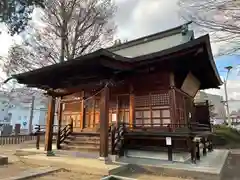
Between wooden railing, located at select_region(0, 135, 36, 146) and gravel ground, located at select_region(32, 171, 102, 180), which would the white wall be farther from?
wooden railing, located at select_region(0, 135, 36, 146)

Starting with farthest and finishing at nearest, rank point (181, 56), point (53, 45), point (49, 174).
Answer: point (53, 45)
point (181, 56)
point (49, 174)

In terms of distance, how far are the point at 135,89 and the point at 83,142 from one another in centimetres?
323

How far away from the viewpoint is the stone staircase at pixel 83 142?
8234mm

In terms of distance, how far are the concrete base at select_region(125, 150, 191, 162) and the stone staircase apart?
1398mm

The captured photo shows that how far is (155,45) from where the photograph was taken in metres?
11.5

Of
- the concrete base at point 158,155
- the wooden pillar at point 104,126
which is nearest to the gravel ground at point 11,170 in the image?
the wooden pillar at point 104,126

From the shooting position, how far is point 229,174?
22.4 ft

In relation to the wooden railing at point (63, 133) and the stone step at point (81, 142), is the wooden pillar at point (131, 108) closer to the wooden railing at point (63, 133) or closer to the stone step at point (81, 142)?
the stone step at point (81, 142)

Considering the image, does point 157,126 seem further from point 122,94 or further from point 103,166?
point 103,166

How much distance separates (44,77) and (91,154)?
390 cm

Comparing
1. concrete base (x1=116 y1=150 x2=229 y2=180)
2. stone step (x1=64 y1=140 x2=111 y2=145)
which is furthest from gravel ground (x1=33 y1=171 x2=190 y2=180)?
stone step (x1=64 y1=140 x2=111 y2=145)

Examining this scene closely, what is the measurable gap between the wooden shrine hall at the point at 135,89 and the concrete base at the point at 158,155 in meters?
0.25

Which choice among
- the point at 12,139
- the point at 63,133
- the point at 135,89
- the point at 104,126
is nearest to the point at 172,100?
the point at 135,89

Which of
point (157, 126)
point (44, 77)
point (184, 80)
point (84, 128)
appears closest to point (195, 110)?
point (184, 80)
